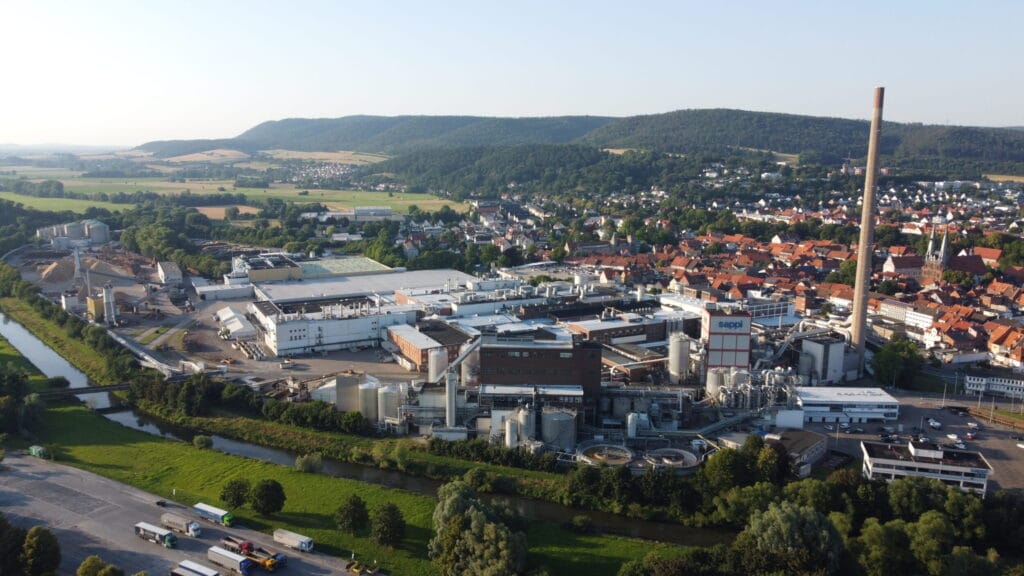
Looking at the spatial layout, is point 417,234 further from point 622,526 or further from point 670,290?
point 622,526

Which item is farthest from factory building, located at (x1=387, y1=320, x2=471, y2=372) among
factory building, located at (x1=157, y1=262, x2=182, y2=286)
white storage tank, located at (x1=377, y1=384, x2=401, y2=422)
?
factory building, located at (x1=157, y1=262, x2=182, y2=286)

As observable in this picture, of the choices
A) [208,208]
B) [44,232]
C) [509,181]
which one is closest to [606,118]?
[509,181]

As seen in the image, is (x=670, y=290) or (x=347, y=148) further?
(x=347, y=148)

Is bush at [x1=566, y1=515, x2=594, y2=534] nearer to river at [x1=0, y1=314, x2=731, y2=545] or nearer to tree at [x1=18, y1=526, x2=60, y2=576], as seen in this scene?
river at [x1=0, y1=314, x2=731, y2=545]

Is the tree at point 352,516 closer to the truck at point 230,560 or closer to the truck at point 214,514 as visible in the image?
the truck at point 230,560

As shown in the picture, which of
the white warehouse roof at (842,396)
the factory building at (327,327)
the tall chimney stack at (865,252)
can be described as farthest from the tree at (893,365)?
the factory building at (327,327)

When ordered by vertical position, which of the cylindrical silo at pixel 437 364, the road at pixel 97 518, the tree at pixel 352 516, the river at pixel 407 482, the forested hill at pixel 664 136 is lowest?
the river at pixel 407 482
